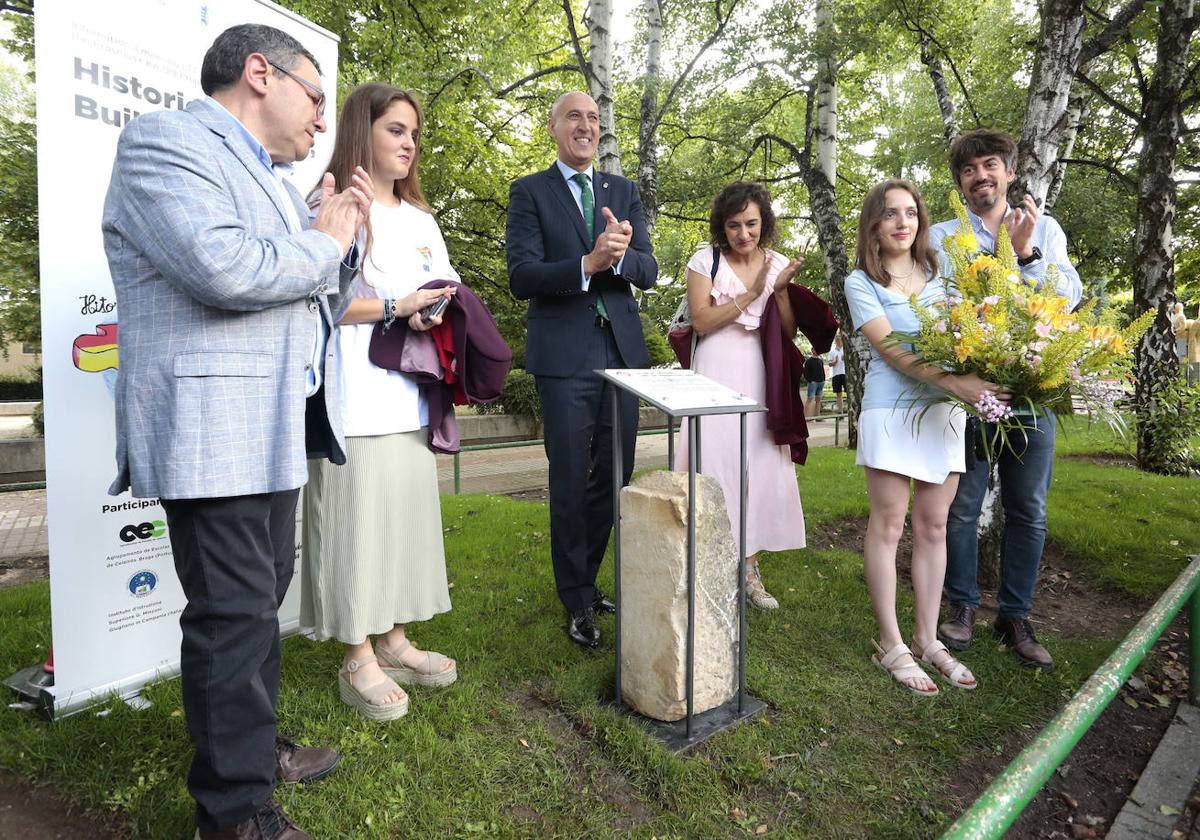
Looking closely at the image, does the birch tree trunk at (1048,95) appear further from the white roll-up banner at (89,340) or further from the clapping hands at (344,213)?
the white roll-up banner at (89,340)

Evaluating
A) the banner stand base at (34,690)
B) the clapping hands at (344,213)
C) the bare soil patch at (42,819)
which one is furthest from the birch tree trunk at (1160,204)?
the banner stand base at (34,690)

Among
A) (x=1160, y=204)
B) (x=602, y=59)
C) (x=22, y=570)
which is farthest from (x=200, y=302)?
(x=1160, y=204)

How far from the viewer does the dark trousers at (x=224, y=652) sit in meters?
1.77

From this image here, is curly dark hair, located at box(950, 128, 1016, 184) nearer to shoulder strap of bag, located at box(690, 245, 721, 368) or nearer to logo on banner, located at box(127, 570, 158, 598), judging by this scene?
shoulder strap of bag, located at box(690, 245, 721, 368)

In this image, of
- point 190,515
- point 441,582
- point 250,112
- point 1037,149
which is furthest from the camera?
point 1037,149

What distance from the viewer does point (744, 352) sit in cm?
394

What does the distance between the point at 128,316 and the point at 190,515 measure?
1.74 ft

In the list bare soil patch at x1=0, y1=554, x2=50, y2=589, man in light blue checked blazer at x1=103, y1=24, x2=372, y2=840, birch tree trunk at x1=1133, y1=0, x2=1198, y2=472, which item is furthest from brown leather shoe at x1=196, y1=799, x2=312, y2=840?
birch tree trunk at x1=1133, y1=0, x2=1198, y2=472

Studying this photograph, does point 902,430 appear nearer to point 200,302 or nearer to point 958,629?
point 958,629

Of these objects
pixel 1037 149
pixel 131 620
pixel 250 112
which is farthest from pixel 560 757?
pixel 1037 149

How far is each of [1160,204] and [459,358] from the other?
932cm

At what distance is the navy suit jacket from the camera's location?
3.47 meters

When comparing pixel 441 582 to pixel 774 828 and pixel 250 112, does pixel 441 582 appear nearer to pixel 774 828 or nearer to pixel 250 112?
pixel 774 828

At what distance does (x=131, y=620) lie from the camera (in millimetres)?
3018
